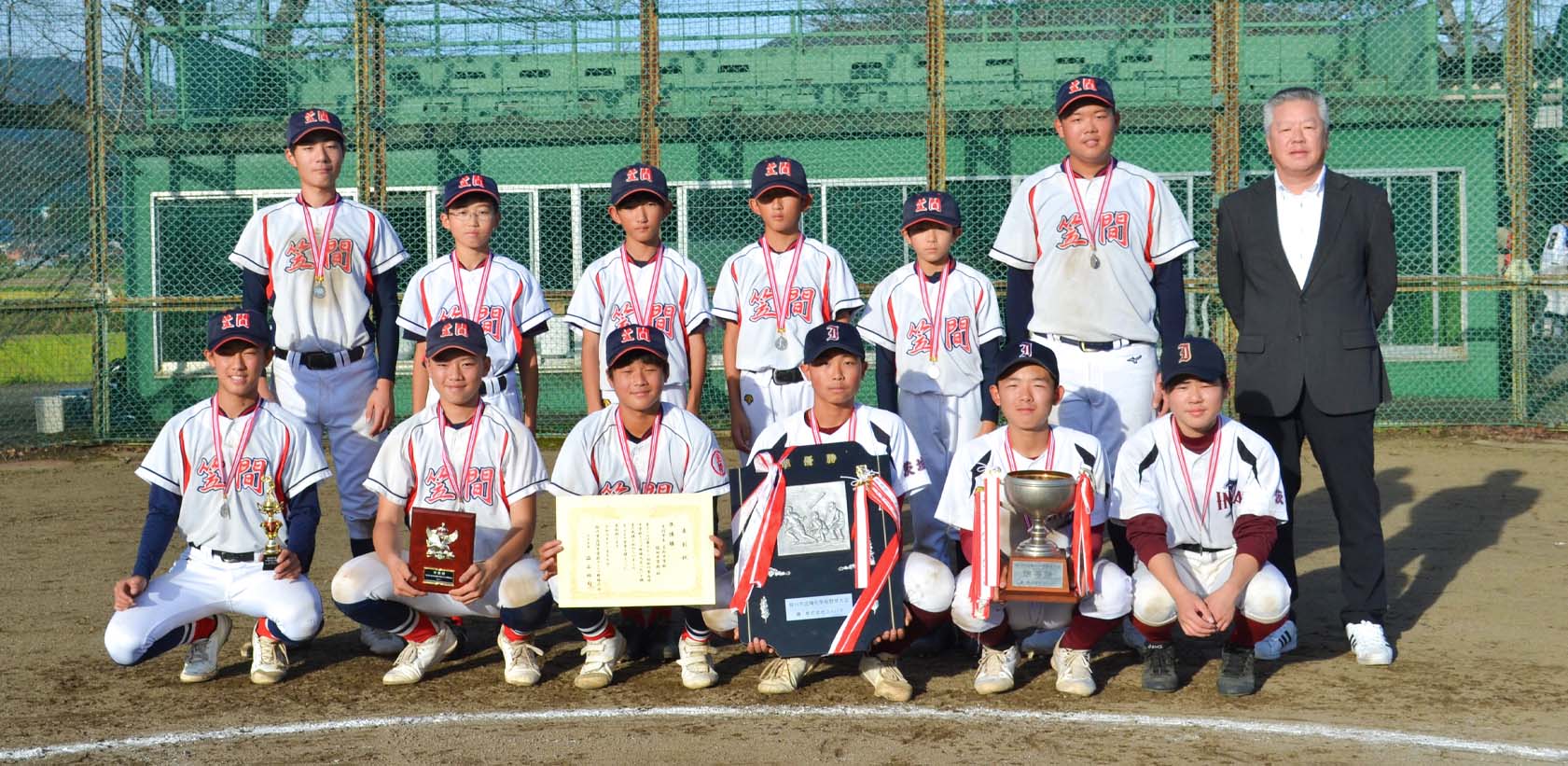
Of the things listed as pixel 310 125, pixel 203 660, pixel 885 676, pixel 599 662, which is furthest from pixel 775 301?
pixel 203 660

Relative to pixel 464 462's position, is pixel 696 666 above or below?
below

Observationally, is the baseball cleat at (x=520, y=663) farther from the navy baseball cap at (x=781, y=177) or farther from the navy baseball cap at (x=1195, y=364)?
the navy baseball cap at (x=1195, y=364)

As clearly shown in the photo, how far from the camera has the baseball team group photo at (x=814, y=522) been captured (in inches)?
172

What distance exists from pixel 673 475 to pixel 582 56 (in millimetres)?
8247

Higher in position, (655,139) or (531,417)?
(655,139)

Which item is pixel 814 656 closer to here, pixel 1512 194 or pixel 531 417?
pixel 531 417

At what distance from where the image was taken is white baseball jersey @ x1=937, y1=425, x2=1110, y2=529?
4777 mm

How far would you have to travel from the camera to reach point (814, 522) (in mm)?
4707

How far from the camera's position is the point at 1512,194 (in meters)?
10.7

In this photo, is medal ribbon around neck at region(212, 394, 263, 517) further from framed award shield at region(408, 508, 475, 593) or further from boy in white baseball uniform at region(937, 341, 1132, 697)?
boy in white baseball uniform at region(937, 341, 1132, 697)

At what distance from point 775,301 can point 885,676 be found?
1947 millimetres

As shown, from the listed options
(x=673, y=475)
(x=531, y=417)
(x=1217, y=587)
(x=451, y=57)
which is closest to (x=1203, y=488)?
(x=1217, y=587)

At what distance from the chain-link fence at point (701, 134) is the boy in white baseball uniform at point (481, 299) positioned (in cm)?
567

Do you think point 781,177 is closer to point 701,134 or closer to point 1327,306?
point 1327,306
